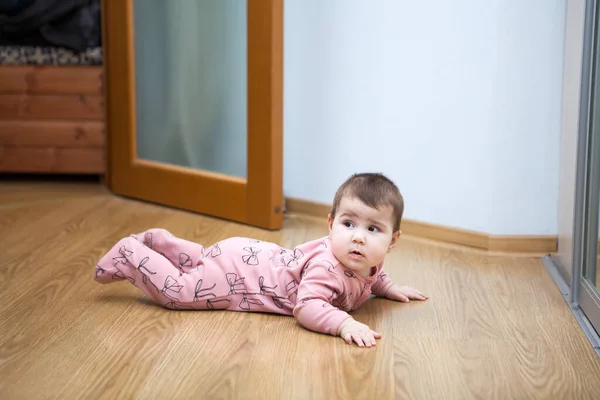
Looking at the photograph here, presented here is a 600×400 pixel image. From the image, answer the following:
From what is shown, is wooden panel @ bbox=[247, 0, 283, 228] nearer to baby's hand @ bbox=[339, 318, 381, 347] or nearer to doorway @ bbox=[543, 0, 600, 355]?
doorway @ bbox=[543, 0, 600, 355]

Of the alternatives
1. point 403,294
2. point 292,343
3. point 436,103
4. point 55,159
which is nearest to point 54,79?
point 55,159

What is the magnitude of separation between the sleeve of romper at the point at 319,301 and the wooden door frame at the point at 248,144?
0.86 metres

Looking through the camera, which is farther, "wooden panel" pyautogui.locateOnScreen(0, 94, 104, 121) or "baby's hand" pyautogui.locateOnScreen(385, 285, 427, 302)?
"wooden panel" pyautogui.locateOnScreen(0, 94, 104, 121)

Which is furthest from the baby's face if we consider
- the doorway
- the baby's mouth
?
the doorway

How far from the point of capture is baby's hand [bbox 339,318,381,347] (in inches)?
60.7

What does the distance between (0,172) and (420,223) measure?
1.86 metres

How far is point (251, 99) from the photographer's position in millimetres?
2445

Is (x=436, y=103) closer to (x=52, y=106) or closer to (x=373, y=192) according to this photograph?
(x=373, y=192)

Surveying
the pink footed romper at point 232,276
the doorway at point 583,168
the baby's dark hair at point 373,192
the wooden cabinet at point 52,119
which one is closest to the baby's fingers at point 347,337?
the pink footed romper at point 232,276

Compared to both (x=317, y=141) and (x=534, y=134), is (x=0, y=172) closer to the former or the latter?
(x=317, y=141)

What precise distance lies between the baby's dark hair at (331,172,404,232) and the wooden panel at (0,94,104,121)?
1801mm

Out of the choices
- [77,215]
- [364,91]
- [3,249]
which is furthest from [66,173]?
[364,91]

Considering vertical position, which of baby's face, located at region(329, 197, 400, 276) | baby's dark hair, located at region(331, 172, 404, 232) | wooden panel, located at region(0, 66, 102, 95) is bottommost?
baby's face, located at region(329, 197, 400, 276)

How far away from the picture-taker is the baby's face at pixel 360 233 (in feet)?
5.24
